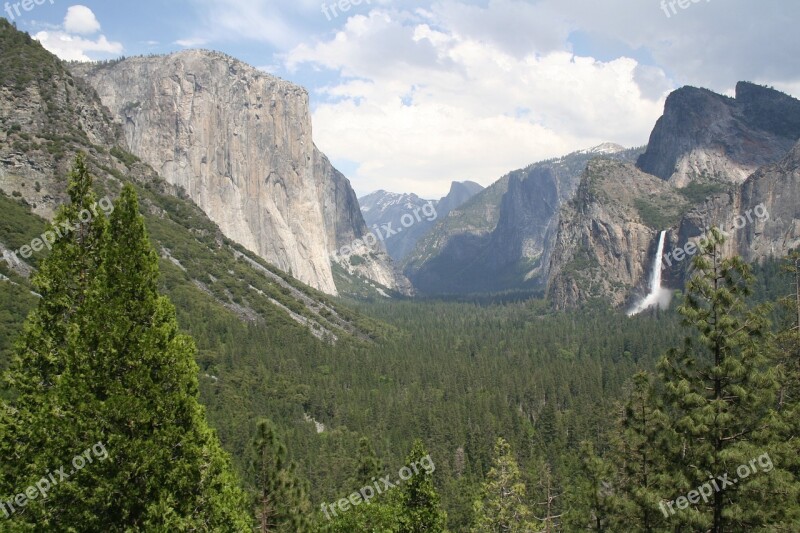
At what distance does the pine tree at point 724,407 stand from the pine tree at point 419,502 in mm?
10088

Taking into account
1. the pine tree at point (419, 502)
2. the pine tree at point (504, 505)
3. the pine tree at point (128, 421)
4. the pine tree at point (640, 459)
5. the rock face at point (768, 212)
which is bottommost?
the pine tree at point (504, 505)

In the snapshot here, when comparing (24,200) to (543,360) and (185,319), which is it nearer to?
(185,319)

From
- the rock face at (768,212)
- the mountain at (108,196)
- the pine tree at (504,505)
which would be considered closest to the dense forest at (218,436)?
the pine tree at (504,505)

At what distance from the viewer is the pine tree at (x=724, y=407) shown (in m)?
18.3

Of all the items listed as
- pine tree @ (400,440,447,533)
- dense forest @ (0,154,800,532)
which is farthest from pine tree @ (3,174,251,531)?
pine tree @ (400,440,447,533)

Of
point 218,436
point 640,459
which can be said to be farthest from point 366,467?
point 640,459

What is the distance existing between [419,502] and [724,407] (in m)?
13.3

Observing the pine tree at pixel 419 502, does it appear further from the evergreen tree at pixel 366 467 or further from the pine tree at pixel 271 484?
the evergreen tree at pixel 366 467

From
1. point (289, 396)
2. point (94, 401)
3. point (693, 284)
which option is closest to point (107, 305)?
point (94, 401)

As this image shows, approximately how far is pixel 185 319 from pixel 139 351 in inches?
3957

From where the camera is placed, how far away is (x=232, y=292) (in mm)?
135375

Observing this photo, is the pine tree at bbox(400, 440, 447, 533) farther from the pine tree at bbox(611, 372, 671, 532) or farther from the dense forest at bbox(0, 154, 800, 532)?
the pine tree at bbox(611, 372, 671, 532)

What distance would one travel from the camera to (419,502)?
2575 centimetres

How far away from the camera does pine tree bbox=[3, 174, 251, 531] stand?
42.6 ft
